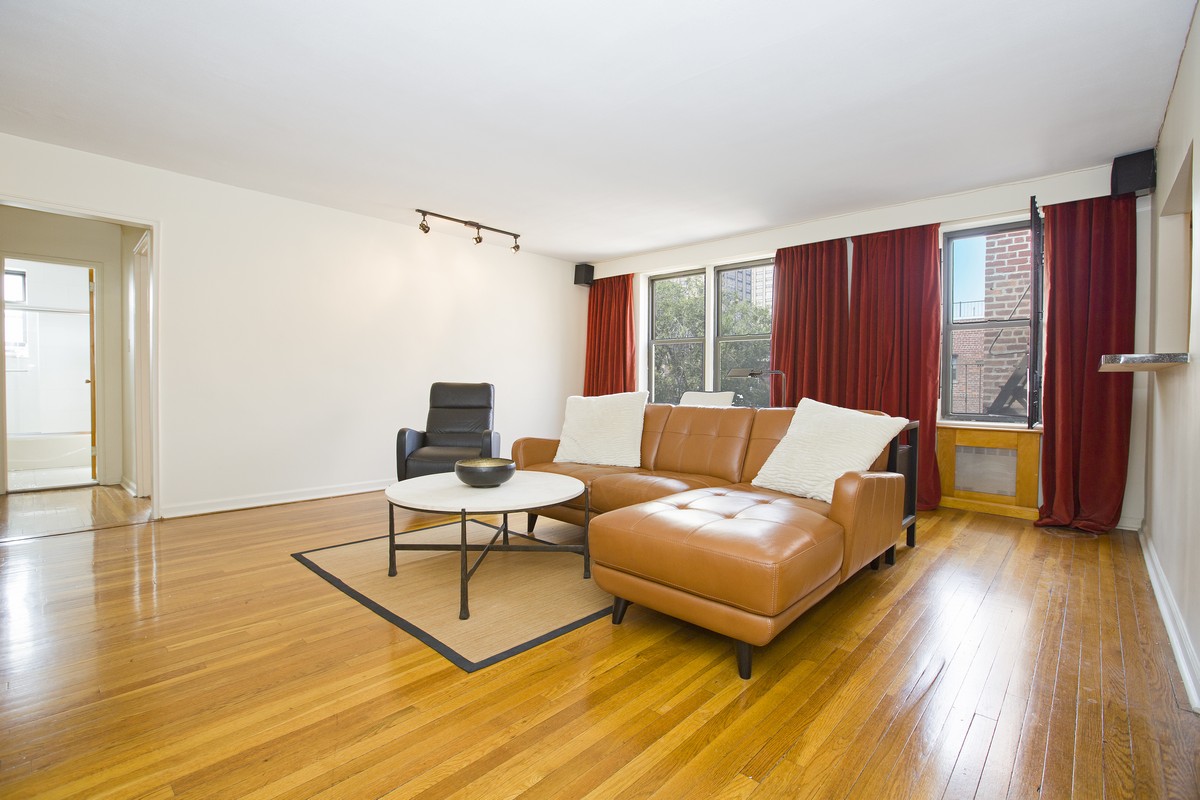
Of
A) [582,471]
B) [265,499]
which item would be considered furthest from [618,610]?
[265,499]

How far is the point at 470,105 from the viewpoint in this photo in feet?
9.42

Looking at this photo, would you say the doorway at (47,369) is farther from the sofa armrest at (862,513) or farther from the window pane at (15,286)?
the sofa armrest at (862,513)

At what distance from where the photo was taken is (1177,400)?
2.43 meters

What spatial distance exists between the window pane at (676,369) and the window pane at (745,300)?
431mm

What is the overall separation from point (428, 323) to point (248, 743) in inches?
168

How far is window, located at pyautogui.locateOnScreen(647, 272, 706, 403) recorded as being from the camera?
240 inches

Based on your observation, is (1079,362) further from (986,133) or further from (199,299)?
(199,299)

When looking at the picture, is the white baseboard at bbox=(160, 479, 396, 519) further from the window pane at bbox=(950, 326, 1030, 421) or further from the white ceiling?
the window pane at bbox=(950, 326, 1030, 421)

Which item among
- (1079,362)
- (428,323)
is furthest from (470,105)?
(1079,362)

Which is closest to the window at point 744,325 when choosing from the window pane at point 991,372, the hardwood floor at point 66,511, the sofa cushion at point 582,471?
the window pane at point 991,372

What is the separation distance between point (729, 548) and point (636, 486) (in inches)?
46.1

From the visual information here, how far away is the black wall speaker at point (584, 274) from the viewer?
6676 millimetres

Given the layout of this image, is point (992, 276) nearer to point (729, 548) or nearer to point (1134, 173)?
point (1134, 173)

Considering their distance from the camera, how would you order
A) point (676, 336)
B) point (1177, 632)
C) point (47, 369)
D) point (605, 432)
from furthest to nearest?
1. point (676, 336)
2. point (47, 369)
3. point (605, 432)
4. point (1177, 632)
